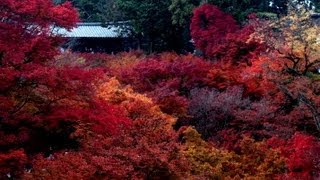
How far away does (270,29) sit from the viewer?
66.5 feet

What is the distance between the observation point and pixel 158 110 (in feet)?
53.6

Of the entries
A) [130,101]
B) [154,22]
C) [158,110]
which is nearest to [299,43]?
[158,110]

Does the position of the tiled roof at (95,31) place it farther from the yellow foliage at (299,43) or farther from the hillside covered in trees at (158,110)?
the yellow foliage at (299,43)

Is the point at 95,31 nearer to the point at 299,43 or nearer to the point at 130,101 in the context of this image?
the point at 299,43

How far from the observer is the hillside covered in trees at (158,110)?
10.7 meters

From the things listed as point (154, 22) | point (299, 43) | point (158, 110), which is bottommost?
point (158, 110)

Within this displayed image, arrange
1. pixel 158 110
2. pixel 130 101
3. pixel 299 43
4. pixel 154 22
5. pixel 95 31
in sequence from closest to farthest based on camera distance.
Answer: pixel 130 101 < pixel 158 110 < pixel 299 43 < pixel 154 22 < pixel 95 31

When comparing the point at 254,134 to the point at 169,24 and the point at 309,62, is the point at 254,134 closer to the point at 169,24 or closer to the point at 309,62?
the point at 309,62

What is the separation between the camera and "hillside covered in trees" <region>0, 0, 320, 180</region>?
10.7 metres

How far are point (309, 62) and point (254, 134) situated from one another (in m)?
3.83

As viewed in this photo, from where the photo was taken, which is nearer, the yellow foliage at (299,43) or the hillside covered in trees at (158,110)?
the hillside covered in trees at (158,110)

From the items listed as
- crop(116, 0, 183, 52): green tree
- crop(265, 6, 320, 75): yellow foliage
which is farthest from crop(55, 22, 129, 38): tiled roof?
crop(265, 6, 320, 75): yellow foliage

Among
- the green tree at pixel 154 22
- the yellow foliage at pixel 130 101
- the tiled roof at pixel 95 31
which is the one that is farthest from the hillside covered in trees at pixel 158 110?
the tiled roof at pixel 95 31

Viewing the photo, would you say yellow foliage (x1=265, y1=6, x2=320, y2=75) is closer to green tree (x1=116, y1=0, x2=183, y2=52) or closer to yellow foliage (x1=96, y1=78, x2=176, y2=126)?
yellow foliage (x1=96, y1=78, x2=176, y2=126)
